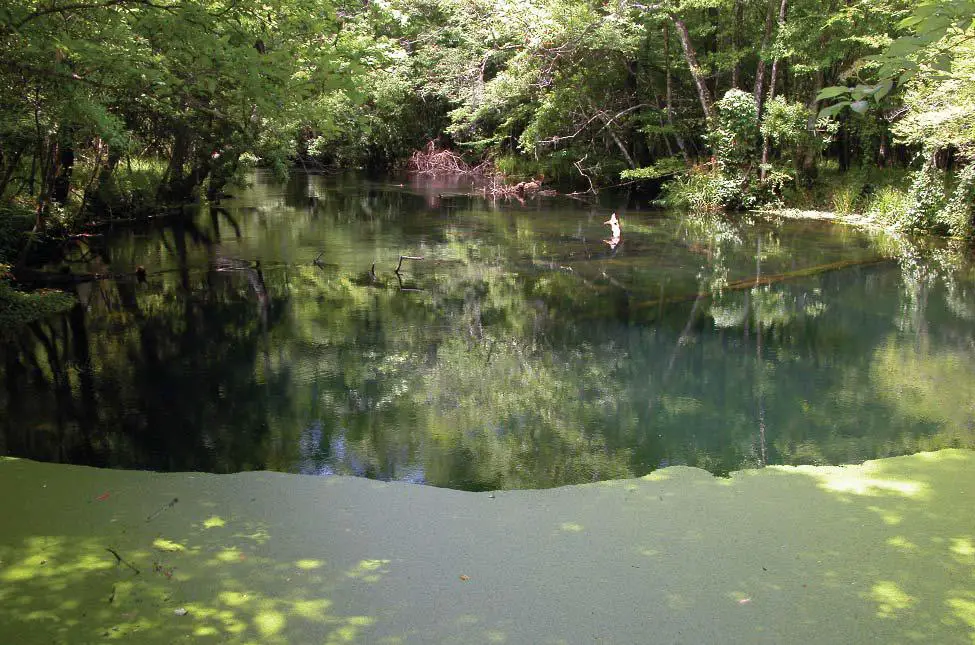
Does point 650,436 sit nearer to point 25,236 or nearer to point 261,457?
point 261,457

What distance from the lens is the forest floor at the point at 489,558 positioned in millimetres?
2891

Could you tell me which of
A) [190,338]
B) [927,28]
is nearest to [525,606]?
[927,28]

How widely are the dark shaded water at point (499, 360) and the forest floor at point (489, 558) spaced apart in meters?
0.81

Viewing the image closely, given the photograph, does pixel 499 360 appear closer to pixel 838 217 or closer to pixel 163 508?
pixel 163 508

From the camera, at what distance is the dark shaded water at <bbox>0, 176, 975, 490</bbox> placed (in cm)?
546

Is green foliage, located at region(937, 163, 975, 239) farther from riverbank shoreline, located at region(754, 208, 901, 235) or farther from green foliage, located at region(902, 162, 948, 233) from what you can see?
riverbank shoreline, located at region(754, 208, 901, 235)

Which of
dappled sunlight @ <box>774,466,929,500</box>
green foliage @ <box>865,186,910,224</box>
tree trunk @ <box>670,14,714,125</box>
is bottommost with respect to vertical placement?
dappled sunlight @ <box>774,466,929,500</box>

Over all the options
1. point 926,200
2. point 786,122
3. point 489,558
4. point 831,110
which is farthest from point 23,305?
point 786,122

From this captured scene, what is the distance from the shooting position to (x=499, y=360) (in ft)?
25.2

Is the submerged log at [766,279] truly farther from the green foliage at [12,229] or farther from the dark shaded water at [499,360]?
the green foliage at [12,229]

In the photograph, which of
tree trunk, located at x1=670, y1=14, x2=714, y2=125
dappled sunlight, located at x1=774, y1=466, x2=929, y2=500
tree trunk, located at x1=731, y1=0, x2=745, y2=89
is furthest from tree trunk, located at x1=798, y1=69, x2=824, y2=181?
dappled sunlight, located at x1=774, y1=466, x2=929, y2=500

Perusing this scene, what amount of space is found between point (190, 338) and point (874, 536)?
7038 mm

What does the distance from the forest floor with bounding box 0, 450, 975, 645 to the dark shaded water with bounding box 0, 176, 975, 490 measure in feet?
2.67

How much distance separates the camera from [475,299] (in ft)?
33.6
